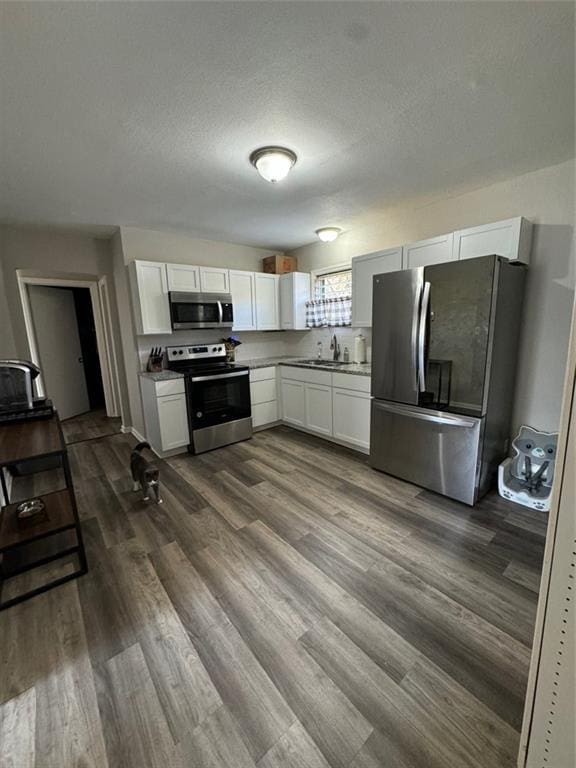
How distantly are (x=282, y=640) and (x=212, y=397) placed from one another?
8.29 ft

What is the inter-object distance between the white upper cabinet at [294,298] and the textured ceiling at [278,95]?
1.65 metres

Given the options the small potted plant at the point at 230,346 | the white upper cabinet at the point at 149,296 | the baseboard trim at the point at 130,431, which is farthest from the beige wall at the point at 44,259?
the small potted plant at the point at 230,346

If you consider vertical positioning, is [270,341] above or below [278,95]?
below

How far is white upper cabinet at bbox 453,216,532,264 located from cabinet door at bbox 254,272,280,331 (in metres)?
2.47

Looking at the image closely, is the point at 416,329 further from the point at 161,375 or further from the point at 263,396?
the point at 161,375

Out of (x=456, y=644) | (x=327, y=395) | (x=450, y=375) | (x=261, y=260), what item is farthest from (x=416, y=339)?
(x=261, y=260)

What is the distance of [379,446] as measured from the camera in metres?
2.97

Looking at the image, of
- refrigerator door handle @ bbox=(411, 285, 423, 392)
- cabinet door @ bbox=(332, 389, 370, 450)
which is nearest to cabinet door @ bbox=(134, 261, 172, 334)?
cabinet door @ bbox=(332, 389, 370, 450)

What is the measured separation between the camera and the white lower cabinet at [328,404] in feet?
10.8

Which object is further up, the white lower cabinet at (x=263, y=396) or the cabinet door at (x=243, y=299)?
the cabinet door at (x=243, y=299)

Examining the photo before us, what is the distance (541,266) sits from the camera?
96.0 inches

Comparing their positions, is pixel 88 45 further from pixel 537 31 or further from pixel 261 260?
pixel 261 260

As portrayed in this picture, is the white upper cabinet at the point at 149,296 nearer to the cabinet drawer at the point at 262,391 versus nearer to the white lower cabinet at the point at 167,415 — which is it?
the white lower cabinet at the point at 167,415

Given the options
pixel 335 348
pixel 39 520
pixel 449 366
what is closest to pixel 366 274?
pixel 335 348
